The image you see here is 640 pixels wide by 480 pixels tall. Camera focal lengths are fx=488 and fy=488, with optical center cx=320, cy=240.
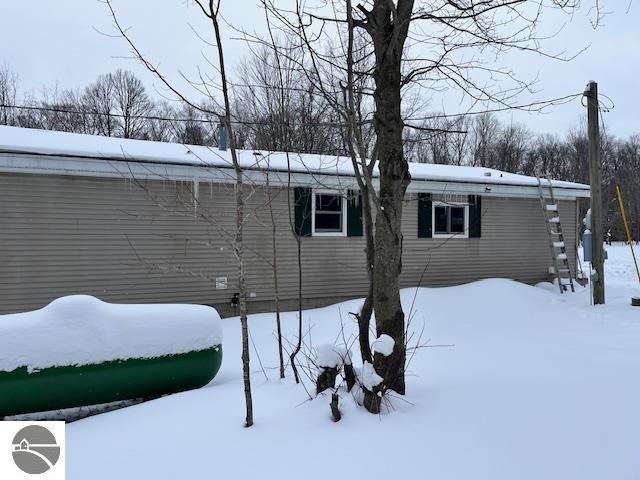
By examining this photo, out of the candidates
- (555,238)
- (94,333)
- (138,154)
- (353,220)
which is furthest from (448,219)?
(94,333)

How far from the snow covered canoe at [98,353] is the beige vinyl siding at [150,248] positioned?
54.7 inches

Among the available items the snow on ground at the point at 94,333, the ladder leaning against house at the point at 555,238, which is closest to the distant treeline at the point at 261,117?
the ladder leaning against house at the point at 555,238

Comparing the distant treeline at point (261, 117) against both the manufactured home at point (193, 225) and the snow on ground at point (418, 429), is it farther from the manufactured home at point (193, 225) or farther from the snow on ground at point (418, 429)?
the snow on ground at point (418, 429)

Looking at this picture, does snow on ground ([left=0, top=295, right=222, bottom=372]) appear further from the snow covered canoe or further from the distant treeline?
the distant treeline

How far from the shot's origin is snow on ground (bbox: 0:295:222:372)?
4.31 m

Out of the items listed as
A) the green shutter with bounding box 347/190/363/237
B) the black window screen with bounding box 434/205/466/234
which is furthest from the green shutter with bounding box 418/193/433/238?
the green shutter with bounding box 347/190/363/237

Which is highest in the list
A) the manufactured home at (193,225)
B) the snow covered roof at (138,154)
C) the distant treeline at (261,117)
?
the distant treeline at (261,117)

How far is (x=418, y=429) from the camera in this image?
315 centimetres

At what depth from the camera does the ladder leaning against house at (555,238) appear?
11.9 meters

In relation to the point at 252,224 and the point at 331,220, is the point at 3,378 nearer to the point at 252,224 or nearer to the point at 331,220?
the point at 252,224

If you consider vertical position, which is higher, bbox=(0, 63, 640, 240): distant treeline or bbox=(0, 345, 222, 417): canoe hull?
bbox=(0, 63, 640, 240): distant treeline

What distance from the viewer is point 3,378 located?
4.21 m

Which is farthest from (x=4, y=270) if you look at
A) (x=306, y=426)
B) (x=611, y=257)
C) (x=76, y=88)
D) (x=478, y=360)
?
(x=76, y=88)

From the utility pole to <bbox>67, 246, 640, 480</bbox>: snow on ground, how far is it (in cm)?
489
